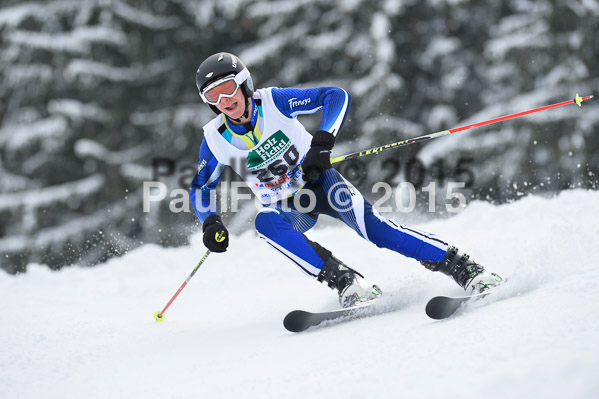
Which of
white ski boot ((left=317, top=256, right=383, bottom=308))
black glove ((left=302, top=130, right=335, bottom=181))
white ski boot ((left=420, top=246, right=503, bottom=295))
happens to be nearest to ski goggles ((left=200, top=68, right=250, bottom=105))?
black glove ((left=302, top=130, right=335, bottom=181))

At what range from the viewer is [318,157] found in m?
2.99

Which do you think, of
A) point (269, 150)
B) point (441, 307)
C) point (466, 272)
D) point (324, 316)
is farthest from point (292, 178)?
point (441, 307)

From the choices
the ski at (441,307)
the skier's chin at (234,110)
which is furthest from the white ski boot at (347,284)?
the skier's chin at (234,110)

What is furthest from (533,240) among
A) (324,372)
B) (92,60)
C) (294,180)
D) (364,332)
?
(92,60)

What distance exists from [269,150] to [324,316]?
0.98 meters

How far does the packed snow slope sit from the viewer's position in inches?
71.1

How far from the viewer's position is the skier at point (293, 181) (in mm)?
3088

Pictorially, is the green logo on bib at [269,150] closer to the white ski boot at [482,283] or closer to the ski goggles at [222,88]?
the ski goggles at [222,88]

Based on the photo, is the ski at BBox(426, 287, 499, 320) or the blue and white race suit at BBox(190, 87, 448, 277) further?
the blue and white race suit at BBox(190, 87, 448, 277)

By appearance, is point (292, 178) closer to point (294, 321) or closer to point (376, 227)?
point (376, 227)

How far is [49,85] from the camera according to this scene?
13.2 metres

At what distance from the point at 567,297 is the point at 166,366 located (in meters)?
1.67

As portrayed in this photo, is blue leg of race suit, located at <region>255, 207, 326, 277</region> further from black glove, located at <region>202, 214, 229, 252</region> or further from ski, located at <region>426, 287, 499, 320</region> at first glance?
ski, located at <region>426, 287, 499, 320</region>

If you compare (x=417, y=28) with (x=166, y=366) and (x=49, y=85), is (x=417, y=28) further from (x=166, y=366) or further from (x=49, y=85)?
(x=166, y=366)
